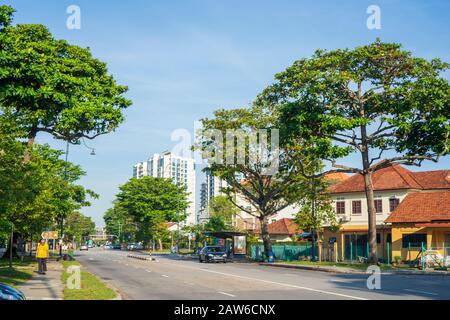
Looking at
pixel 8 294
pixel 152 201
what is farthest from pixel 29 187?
pixel 152 201

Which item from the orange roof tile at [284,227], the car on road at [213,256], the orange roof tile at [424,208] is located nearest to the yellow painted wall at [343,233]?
the orange roof tile at [424,208]

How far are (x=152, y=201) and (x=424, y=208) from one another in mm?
67387

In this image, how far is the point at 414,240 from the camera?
46.4m

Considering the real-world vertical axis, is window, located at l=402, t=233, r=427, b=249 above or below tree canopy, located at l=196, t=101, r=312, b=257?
below

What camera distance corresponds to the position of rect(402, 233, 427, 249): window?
45691 millimetres

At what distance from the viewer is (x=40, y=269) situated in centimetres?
2870

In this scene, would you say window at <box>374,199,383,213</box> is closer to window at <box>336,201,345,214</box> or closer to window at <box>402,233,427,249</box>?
window at <box>336,201,345,214</box>

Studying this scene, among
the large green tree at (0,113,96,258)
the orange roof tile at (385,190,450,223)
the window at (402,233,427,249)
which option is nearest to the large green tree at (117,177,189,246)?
the large green tree at (0,113,96,258)

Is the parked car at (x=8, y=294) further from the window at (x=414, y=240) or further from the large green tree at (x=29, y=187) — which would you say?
the window at (x=414, y=240)

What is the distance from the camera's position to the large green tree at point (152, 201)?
10544cm

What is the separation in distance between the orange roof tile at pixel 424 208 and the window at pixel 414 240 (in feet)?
4.36

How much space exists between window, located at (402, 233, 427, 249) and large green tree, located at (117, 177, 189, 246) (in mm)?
60528

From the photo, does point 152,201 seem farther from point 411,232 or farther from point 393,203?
point 411,232
